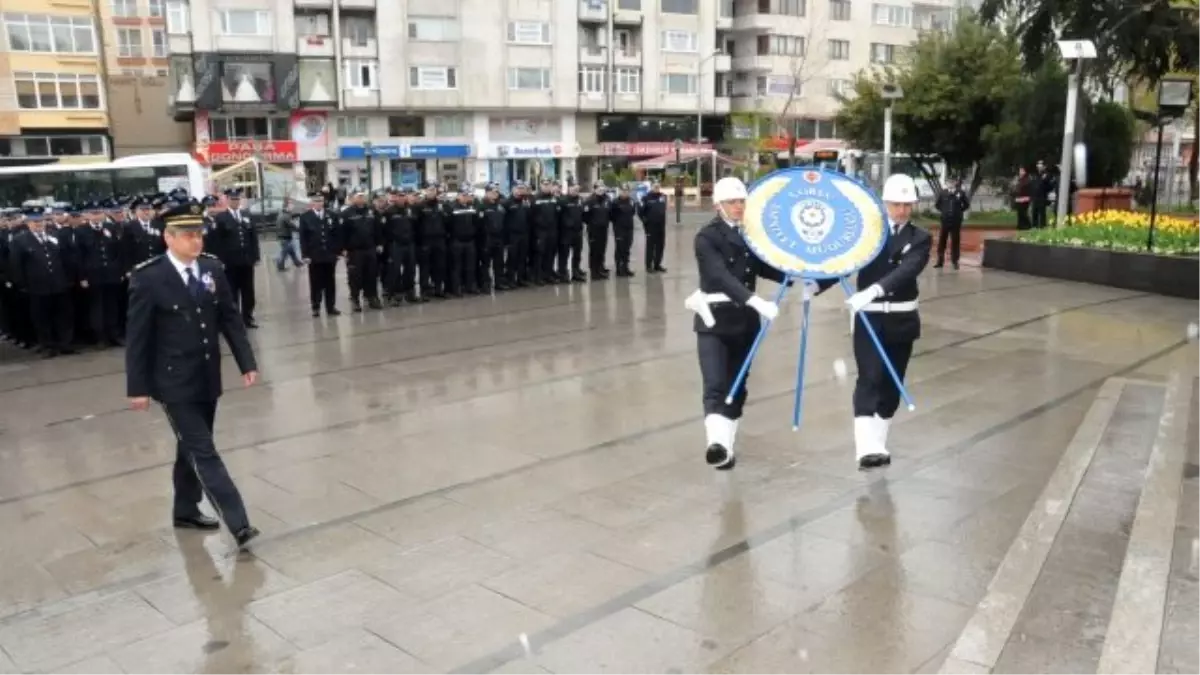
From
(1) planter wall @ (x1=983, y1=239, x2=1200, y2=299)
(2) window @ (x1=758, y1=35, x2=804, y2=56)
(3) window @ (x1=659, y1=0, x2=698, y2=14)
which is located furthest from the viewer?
(2) window @ (x1=758, y1=35, x2=804, y2=56)

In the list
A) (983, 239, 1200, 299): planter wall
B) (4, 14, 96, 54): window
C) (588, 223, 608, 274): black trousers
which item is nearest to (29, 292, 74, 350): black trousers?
(588, 223, 608, 274): black trousers

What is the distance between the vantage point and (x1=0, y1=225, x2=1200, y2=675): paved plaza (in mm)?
4191

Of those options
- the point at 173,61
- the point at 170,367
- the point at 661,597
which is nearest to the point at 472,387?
the point at 170,367

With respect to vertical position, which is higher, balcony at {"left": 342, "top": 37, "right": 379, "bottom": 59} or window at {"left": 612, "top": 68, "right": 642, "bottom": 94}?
balcony at {"left": 342, "top": 37, "right": 379, "bottom": 59}

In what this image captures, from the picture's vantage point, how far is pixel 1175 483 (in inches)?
229

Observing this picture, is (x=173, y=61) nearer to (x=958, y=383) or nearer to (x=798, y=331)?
(x=798, y=331)

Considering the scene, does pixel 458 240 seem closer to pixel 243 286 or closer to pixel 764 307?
pixel 243 286

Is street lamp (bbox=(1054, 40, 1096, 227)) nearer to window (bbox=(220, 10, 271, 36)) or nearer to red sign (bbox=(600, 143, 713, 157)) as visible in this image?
red sign (bbox=(600, 143, 713, 157))

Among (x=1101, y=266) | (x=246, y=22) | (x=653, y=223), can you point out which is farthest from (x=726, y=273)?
(x=246, y=22)

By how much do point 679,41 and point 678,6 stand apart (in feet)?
6.44

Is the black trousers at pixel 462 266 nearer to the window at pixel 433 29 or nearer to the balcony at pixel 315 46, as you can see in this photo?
the balcony at pixel 315 46

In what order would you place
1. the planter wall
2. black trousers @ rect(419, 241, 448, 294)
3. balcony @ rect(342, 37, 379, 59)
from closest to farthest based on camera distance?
the planter wall → black trousers @ rect(419, 241, 448, 294) → balcony @ rect(342, 37, 379, 59)

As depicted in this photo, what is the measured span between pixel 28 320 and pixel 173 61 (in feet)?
128

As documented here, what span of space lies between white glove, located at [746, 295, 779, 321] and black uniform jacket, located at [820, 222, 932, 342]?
64 centimetres
